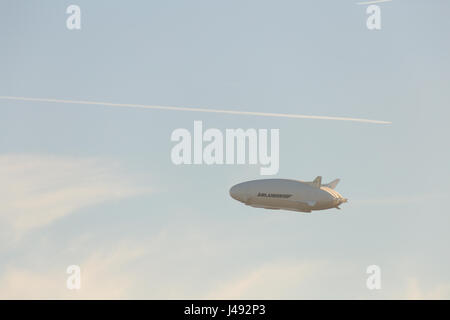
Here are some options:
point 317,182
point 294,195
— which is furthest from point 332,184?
point 294,195

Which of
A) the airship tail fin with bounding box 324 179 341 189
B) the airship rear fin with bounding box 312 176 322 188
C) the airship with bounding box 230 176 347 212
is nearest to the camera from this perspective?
the airship with bounding box 230 176 347 212

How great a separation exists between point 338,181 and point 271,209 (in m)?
17.3

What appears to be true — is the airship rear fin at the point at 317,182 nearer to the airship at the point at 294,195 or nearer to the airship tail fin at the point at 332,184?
the airship at the point at 294,195

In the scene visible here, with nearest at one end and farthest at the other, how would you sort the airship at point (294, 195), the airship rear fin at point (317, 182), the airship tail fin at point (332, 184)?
the airship at point (294, 195) → the airship rear fin at point (317, 182) → the airship tail fin at point (332, 184)

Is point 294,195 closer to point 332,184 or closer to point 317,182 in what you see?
point 317,182

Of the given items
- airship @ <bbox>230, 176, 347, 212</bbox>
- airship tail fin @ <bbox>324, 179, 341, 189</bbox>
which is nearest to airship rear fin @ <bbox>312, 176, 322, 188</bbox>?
airship @ <bbox>230, 176, 347, 212</bbox>

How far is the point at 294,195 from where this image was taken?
187 m

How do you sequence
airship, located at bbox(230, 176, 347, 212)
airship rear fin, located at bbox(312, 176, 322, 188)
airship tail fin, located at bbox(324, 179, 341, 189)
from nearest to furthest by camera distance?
1. airship, located at bbox(230, 176, 347, 212)
2. airship rear fin, located at bbox(312, 176, 322, 188)
3. airship tail fin, located at bbox(324, 179, 341, 189)

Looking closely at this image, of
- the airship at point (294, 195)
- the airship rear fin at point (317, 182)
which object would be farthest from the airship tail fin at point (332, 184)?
the airship rear fin at point (317, 182)

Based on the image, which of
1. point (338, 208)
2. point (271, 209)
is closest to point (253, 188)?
point (271, 209)

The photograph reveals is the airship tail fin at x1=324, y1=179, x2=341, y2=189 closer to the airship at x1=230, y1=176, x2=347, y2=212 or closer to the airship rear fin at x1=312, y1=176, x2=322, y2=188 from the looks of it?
the airship at x1=230, y1=176, x2=347, y2=212

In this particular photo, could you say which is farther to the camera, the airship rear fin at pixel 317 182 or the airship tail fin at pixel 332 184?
the airship tail fin at pixel 332 184

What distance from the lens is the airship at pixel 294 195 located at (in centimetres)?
18650

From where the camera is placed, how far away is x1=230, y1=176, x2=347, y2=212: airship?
186m
